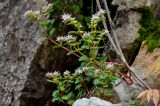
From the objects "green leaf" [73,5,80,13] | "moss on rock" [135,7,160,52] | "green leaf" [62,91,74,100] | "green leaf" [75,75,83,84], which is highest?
"green leaf" [73,5,80,13]

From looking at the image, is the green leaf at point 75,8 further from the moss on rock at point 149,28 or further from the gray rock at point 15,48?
the moss on rock at point 149,28

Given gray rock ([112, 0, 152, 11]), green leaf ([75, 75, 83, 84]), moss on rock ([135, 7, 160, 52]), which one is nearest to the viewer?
green leaf ([75, 75, 83, 84])

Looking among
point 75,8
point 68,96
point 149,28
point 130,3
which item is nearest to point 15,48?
point 75,8

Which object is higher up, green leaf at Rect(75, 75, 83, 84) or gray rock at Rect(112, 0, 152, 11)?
gray rock at Rect(112, 0, 152, 11)

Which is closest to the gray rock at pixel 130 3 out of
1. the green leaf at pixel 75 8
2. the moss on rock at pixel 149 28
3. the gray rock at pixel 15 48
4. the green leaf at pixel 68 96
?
the moss on rock at pixel 149 28

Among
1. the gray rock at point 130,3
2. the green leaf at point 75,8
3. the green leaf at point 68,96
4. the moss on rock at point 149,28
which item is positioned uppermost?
the green leaf at point 75,8

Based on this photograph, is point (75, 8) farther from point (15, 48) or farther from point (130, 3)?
point (15, 48)

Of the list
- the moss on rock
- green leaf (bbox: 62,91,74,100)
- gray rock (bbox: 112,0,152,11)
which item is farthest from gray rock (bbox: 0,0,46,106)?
the moss on rock

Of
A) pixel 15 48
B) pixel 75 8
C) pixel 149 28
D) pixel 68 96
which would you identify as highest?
pixel 75 8

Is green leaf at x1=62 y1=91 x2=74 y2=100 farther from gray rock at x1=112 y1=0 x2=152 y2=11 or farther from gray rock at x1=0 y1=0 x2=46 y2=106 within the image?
gray rock at x1=112 y1=0 x2=152 y2=11

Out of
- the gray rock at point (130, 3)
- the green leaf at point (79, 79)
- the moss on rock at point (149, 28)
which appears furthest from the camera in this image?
the gray rock at point (130, 3)

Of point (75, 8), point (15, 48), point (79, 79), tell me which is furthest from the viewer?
point (15, 48)
